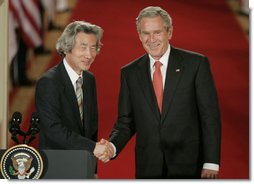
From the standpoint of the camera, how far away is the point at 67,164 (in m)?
5.73

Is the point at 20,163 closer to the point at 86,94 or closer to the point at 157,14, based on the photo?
the point at 86,94

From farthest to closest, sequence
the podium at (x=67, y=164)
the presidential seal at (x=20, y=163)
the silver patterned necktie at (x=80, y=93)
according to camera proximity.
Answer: the silver patterned necktie at (x=80, y=93)
the presidential seal at (x=20, y=163)
the podium at (x=67, y=164)

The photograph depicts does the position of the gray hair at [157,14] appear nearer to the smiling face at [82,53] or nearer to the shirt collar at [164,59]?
the shirt collar at [164,59]

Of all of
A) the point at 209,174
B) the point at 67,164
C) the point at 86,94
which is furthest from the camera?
the point at 86,94

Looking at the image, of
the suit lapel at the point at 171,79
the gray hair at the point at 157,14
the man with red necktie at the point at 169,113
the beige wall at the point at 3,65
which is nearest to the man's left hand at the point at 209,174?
the man with red necktie at the point at 169,113

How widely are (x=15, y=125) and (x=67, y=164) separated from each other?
497 mm

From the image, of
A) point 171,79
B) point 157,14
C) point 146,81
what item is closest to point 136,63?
point 146,81

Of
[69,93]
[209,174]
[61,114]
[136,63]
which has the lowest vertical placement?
[209,174]

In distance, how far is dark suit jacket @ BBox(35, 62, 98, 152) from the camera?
6.00m

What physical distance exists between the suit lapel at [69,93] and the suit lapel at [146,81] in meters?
0.48

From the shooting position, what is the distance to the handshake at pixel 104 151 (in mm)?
6012

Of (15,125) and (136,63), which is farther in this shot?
(136,63)

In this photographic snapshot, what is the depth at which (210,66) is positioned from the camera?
608cm

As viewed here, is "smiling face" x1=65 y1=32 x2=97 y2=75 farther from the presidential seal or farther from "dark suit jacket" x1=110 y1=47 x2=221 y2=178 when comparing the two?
the presidential seal
